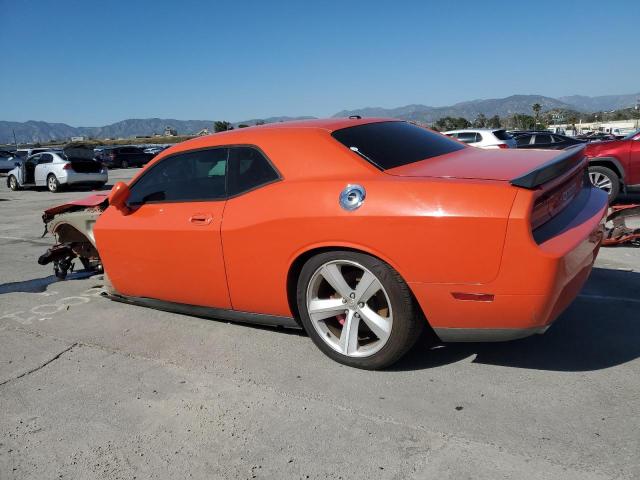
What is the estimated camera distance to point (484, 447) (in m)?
2.29

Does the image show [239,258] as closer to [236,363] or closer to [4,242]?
[236,363]

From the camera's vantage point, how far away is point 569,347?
10.5 feet

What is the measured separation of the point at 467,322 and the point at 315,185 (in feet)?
3.80

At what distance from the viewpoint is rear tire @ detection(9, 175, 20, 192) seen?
66.2 feet

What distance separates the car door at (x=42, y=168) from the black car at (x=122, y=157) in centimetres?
1812

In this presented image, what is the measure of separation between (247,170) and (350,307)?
3.86 ft

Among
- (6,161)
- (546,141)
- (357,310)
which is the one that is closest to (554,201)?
(357,310)

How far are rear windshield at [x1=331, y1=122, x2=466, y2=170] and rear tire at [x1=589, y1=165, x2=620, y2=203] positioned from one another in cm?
569

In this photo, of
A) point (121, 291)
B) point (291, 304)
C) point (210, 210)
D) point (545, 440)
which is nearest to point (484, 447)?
point (545, 440)

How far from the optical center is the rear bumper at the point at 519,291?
7.97 ft

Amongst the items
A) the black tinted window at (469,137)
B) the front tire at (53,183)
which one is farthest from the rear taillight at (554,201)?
the front tire at (53,183)

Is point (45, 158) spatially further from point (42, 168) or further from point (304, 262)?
point (304, 262)

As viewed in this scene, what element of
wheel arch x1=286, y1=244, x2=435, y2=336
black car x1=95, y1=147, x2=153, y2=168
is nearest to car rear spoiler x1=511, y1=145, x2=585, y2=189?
wheel arch x1=286, y1=244, x2=435, y2=336

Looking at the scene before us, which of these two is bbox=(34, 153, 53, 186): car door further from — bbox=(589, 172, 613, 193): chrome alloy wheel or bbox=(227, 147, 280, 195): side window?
bbox=(227, 147, 280, 195): side window
